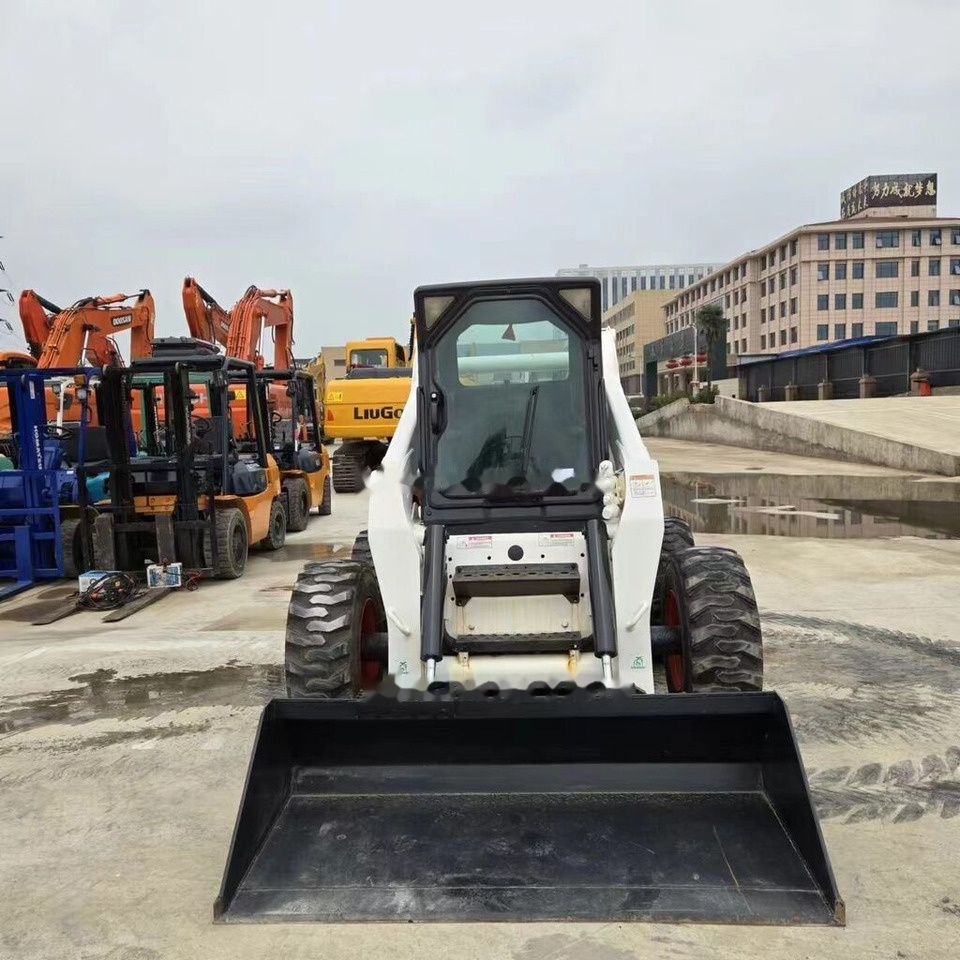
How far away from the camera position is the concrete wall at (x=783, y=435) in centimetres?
1786

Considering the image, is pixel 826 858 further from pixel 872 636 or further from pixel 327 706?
pixel 872 636

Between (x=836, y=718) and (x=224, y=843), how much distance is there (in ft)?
10.8

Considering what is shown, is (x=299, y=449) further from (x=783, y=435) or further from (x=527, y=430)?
(x=783, y=435)

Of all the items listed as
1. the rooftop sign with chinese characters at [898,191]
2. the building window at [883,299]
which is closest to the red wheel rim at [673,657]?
the building window at [883,299]

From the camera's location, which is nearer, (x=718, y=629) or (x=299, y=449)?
(x=718, y=629)

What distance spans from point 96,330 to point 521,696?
38.2 feet

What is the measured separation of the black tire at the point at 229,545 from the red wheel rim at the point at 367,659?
4700 mm

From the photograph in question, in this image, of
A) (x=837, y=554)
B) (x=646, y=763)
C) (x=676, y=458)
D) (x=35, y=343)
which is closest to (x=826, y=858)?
(x=646, y=763)

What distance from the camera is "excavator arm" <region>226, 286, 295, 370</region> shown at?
1502 centimetres

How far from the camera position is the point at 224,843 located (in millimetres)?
3502

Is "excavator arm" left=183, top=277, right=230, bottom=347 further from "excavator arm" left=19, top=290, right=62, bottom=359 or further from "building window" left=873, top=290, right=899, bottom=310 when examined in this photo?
"building window" left=873, top=290, right=899, bottom=310

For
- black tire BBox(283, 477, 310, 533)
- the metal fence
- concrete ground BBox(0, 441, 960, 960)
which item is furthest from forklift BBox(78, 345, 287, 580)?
the metal fence

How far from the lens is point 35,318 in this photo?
534 inches

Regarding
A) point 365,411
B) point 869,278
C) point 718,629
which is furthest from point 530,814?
point 869,278
